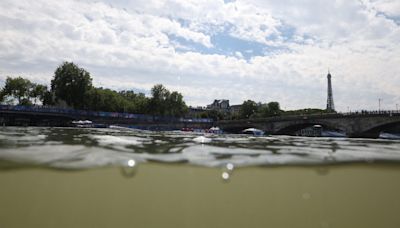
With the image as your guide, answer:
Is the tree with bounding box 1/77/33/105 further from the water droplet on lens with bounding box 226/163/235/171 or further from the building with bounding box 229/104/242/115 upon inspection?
the building with bounding box 229/104/242/115

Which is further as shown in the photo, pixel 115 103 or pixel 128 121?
pixel 115 103

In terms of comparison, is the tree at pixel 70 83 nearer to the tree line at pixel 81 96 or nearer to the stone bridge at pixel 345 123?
the tree line at pixel 81 96

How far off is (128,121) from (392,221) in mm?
75108

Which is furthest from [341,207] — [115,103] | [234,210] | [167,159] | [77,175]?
[115,103]

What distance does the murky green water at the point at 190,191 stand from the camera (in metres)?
3.29

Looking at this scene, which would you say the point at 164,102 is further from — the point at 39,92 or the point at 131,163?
the point at 131,163

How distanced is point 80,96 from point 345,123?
54637 millimetres

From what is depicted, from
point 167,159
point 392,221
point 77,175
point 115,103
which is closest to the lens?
point 392,221

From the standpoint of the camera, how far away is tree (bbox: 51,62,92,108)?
70.5 meters

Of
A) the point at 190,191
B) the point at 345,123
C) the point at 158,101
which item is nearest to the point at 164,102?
the point at 158,101

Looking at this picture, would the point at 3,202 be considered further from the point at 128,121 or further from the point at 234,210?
the point at 128,121

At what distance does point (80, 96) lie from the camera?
72.2m

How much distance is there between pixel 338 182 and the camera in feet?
15.8

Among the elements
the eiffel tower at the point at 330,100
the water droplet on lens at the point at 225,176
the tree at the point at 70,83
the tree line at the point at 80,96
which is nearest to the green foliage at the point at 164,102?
the tree line at the point at 80,96
